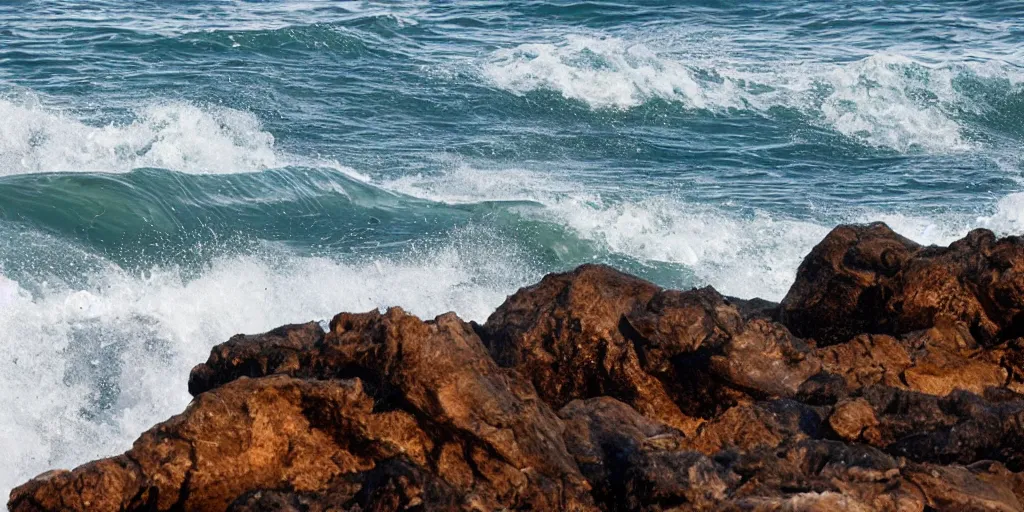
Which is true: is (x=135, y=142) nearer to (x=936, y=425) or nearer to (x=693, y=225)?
(x=693, y=225)

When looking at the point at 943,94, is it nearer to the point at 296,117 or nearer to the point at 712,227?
the point at 712,227

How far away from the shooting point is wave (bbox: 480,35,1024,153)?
60.7ft

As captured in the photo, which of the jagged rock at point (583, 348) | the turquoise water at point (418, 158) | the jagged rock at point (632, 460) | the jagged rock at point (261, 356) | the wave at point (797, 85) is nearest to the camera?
the jagged rock at point (632, 460)

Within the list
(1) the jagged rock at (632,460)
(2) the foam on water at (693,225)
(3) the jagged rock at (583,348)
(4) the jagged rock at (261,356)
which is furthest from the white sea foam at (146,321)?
(1) the jagged rock at (632,460)

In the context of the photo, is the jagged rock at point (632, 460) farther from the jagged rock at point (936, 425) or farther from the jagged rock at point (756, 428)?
the jagged rock at point (936, 425)

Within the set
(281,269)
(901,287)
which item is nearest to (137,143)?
(281,269)

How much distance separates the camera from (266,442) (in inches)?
180

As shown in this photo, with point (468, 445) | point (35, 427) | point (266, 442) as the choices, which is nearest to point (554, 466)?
point (468, 445)

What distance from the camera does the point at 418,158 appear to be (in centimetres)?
1525

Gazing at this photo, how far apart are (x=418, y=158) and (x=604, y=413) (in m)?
10.6

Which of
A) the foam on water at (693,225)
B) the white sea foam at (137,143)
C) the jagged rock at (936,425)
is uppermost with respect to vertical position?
the jagged rock at (936,425)

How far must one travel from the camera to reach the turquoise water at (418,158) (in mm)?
9352

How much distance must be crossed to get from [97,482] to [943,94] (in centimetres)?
1815

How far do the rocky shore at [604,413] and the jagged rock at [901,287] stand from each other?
15 millimetres
